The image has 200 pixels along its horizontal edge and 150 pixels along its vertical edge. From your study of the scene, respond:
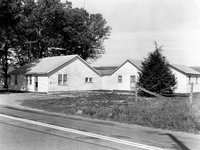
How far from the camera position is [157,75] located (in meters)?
28.0

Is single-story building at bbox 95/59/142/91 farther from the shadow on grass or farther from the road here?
the shadow on grass

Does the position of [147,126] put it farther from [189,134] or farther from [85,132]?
[85,132]

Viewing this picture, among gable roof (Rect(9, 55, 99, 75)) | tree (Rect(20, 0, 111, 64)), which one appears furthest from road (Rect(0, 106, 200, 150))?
tree (Rect(20, 0, 111, 64))

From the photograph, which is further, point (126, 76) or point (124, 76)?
point (124, 76)

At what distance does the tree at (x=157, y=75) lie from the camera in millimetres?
27984

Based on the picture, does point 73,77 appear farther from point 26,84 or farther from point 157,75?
point 157,75

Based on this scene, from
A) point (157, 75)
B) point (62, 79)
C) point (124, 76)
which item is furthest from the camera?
point (124, 76)

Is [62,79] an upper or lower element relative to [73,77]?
lower

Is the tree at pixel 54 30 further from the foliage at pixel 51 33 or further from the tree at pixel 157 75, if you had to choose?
the tree at pixel 157 75

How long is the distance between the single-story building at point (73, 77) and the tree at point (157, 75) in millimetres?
8697

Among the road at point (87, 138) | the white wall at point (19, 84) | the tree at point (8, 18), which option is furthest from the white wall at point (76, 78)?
the road at point (87, 138)

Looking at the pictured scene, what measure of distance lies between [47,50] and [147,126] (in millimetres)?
48255

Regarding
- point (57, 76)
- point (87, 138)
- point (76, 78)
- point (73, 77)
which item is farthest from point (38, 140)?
point (76, 78)

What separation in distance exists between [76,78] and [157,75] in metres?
15.6
